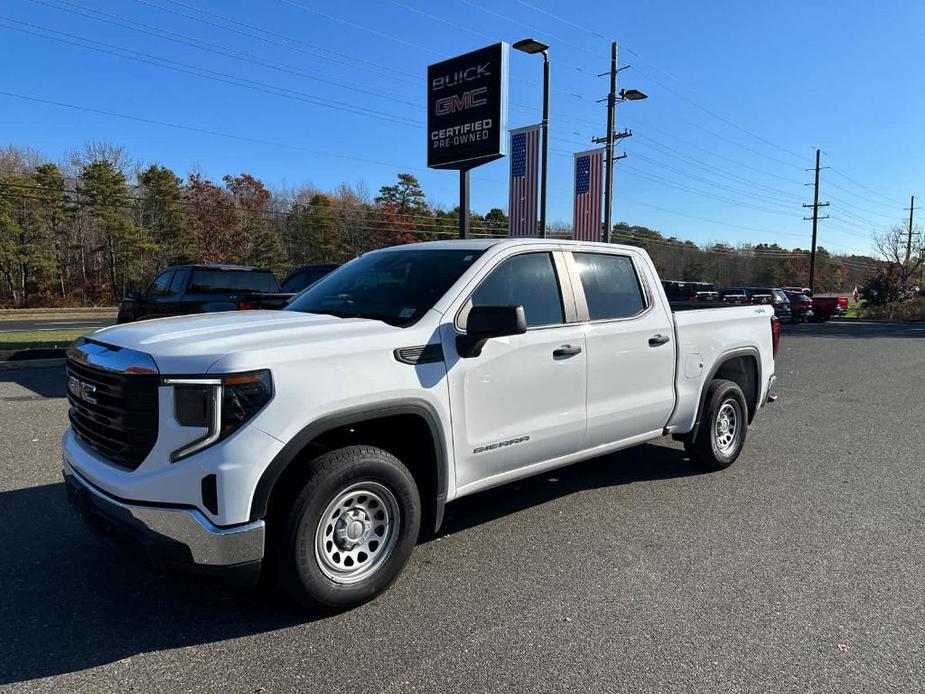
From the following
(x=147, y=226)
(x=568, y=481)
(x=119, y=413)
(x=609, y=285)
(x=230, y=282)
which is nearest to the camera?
(x=119, y=413)

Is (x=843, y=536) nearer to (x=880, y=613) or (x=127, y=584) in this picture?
(x=880, y=613)

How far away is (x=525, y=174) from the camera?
19.8 m

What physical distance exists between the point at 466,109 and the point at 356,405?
13.6 m

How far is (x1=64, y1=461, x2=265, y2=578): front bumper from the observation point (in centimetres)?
278

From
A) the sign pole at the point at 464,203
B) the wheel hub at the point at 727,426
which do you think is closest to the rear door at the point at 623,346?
the wheel hub at the point at 727,426

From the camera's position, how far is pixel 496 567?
376 cm

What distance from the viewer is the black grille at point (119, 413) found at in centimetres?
290

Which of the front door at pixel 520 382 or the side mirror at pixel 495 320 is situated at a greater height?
the side mirror at pixel 495 320

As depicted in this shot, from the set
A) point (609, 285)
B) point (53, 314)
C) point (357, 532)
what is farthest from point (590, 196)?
point (53, 314)

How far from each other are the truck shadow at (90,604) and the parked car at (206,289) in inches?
270

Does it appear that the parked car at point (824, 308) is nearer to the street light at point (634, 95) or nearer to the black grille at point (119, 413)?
the street light at point (634, 95)

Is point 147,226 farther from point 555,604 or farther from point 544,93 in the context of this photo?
point 555,604

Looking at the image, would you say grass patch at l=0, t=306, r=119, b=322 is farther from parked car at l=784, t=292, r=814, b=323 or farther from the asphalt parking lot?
parked car at l=784, t=292, r=814, b=323

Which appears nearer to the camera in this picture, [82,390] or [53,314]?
[82,390]
